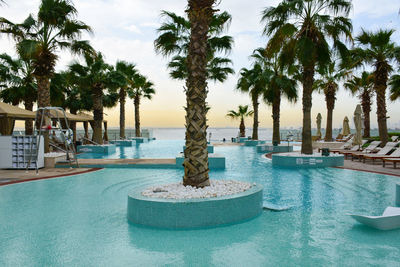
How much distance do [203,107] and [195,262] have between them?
10.2ft

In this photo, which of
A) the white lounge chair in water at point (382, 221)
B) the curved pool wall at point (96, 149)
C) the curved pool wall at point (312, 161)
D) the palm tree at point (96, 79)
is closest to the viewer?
the white lounge chair in water at point (382, 221)

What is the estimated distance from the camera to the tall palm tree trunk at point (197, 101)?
19.9 feet

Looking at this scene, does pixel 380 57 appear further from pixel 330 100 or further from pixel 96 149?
pixel 96 149

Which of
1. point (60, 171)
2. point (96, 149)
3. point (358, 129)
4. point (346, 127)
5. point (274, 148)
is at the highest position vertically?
point (346, 127)

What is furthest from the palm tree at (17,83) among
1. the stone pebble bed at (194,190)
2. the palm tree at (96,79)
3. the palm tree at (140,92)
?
the stone pebble bed at (194,190)

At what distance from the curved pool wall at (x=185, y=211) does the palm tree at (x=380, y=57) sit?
1640cm

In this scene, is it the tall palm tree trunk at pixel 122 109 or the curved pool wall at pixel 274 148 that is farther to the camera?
the tall palm tree trunk at pixel 122 109

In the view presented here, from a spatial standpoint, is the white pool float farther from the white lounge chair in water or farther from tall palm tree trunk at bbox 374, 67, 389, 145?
tall palm tree trunk at bbox 374, 67, 389, 145

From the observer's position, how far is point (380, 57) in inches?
705

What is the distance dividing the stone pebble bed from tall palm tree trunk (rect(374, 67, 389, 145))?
15.5 metres

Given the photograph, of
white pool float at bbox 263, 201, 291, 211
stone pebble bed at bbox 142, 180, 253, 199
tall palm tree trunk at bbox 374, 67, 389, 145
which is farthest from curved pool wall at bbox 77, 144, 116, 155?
tall palm tree trunk at bbox 374, 67, 389, 145

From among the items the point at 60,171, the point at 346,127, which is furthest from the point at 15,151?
the point at 346,127

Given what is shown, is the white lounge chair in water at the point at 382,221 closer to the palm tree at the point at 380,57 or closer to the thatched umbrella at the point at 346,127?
the palm tree at the point at 380,57

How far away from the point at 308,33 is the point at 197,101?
962cm
